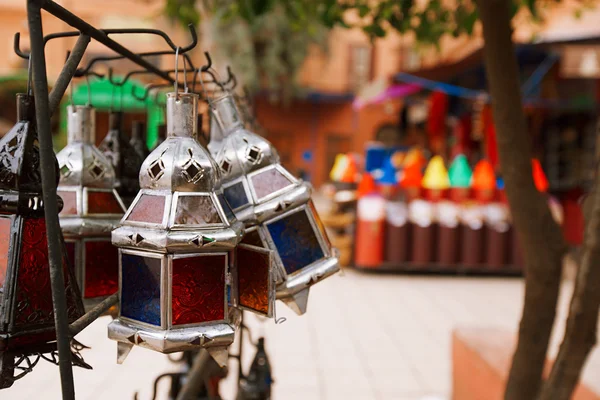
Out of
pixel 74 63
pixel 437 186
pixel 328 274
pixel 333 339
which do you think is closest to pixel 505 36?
pixel 328 274

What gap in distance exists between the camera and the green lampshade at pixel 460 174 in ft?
24.6

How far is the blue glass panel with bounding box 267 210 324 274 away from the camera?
1.18 m

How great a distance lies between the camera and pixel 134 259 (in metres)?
0.97

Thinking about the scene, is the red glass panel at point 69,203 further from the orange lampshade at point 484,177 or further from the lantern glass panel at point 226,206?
the orange lampshade at point 484,177

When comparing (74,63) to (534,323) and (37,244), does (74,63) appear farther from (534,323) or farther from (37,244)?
(534,323)

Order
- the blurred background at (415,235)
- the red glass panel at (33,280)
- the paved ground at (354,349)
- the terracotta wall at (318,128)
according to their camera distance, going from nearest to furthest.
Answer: the red glass panel at (33,280) < the blurred background at (415,235) < the paved ground at (354,349) < the terracotta wall at (318,128)

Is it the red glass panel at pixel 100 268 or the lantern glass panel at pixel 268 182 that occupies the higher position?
the lantern glass panel at pixel 268 182

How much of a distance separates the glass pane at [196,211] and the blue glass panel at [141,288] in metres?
0.08

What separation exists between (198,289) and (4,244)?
32cm

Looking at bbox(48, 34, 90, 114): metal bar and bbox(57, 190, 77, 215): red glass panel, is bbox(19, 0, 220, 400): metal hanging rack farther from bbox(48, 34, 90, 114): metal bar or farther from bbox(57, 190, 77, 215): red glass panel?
bbox(57, 190, 77, 215): red glass panel

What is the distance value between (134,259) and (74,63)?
34 centimetres

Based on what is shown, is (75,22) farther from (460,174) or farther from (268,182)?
(460,174)

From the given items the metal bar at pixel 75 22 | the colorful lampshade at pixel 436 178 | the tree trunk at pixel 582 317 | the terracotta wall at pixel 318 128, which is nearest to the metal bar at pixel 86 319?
the metal bar at pixel 75 22

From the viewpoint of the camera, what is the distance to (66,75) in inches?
36.4
